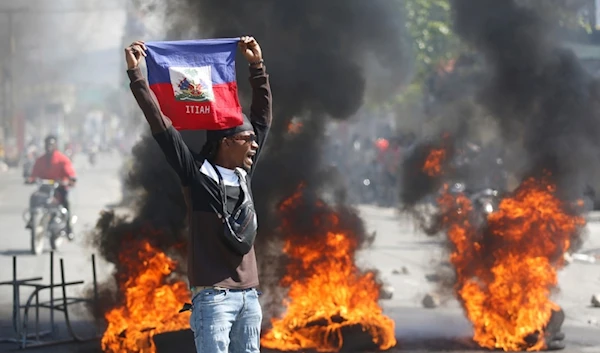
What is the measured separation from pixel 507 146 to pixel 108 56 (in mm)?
32779

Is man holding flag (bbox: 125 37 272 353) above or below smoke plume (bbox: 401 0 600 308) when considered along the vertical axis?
below

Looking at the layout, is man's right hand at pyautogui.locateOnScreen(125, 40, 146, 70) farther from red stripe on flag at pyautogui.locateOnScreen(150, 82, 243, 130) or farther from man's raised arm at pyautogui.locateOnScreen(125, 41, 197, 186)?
red stripe on flag at pyautogui.locateOnScreen(150, 82, 243, 130)

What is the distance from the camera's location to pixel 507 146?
948 cm

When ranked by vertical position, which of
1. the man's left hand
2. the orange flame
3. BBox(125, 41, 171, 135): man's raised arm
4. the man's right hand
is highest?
the orange flame

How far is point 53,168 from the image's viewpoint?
16.6m

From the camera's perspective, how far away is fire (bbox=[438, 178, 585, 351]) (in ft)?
25.3

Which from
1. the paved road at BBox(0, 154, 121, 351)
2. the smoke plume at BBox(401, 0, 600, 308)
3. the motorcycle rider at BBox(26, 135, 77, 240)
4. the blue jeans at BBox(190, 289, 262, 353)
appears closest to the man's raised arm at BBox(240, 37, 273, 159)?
the blue jeans at BBox(190, 289, 262, 353)

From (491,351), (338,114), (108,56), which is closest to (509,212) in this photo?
(491,351)

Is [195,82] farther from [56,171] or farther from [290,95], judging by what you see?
[56,171]

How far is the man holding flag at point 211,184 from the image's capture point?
4250 millimetres

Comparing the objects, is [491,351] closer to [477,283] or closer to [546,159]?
[477,283]

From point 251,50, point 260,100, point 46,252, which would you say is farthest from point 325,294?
point 46,252

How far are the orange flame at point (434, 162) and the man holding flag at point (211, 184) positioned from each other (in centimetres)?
528

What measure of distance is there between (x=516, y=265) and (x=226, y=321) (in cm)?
411
